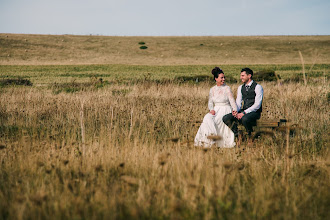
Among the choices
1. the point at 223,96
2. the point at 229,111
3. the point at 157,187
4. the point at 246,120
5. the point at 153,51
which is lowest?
the point at 157,187

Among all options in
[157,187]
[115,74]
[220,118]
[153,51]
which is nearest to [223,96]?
[220,118]

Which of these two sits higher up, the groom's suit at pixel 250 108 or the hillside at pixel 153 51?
the hillside at pixel 153 51

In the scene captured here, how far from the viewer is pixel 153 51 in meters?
65.3

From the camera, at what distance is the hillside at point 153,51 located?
179 feet

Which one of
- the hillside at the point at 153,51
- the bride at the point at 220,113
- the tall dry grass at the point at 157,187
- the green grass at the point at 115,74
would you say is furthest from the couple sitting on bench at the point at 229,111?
the hillside at the point at 153,51

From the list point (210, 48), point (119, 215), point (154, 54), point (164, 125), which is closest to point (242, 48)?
point (210, 48)

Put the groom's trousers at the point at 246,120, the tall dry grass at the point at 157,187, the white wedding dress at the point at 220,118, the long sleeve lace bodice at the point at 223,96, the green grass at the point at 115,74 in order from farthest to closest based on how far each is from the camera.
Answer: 1. the green grass at the point at 115,74
2. the long sleeve lace bodice at the point at 223,96
3. the groom's trousers at the point at 246,120
4. the white wedding dress at the point at 220,118
5. the tall dry grass at the point at 157,187

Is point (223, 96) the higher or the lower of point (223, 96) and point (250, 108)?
the higher

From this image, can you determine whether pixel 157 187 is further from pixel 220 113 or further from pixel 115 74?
pixel 115 74

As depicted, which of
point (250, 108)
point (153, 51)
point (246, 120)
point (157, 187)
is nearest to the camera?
point (157, 187)

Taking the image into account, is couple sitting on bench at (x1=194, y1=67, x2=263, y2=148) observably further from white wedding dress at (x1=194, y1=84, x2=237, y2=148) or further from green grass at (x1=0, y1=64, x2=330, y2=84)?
green grass at (x1=0, y1=64, x2=330, y2=84)

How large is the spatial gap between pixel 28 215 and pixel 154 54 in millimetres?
61551

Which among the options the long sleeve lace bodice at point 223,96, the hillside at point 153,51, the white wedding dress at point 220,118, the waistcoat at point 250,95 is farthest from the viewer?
the hillside at point 153,51

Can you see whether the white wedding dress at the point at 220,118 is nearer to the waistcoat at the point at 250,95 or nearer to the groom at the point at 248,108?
the groom at the point at 248,108
